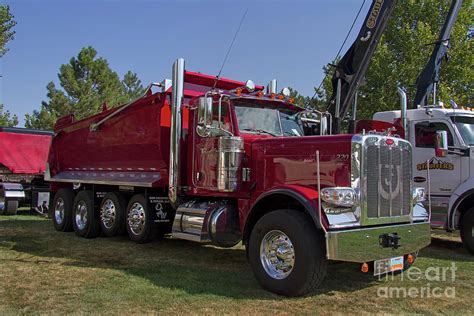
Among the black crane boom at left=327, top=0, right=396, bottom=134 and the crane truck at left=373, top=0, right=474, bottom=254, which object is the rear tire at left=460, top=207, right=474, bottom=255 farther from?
the black crane boom at left=327, top=0, right=396, bottom=134

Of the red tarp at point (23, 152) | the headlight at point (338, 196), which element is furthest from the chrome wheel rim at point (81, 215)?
the headlight at point (338, 196)

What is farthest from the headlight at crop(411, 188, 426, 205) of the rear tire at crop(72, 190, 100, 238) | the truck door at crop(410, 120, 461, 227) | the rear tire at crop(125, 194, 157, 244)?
the rear tire at crop(72, 190, 100, 238)

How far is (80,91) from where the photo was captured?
118 ft

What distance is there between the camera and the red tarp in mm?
15203

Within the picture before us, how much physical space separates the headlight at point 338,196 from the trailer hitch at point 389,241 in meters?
0.57

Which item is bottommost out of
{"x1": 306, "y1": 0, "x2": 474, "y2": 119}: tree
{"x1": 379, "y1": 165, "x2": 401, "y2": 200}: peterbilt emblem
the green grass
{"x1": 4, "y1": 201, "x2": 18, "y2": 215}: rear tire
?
the green grass

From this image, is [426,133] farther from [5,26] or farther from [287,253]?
[5,26]

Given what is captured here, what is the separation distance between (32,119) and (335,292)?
3524cm

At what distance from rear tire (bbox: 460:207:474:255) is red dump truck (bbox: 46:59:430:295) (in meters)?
2.46

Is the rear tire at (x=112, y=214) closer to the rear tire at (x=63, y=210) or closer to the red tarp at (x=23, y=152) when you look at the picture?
the rear tire at (x=63, y=210)

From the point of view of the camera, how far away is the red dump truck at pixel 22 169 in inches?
563

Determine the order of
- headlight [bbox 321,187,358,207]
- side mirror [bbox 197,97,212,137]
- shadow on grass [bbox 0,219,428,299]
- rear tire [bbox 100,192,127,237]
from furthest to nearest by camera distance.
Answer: rear tire [bbox 100,192,127,237] → side mirror [bbox 197,97,212,137] → shadow on grass [bbox 0,219,428,299] → headlight [bbox 321,187,358,207]

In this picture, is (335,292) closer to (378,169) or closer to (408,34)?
(378,169)

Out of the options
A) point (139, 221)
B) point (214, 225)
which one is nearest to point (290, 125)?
point (214, 225)
